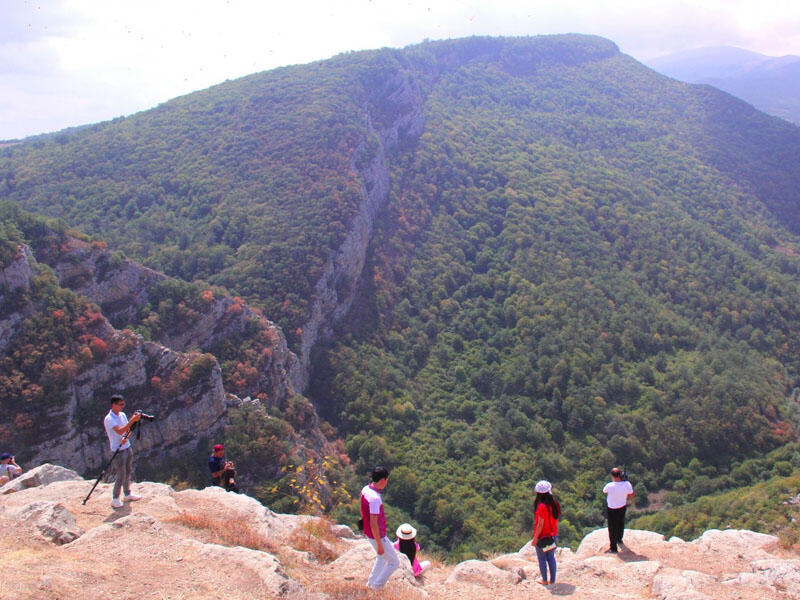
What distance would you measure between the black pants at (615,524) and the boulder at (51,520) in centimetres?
1260

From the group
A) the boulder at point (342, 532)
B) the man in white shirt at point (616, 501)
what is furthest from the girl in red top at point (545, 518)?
the boulder at point (342, 532)

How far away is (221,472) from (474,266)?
2390 inches

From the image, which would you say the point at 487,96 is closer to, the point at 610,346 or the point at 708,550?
the point at 610,346

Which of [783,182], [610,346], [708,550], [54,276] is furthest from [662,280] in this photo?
[54,276]

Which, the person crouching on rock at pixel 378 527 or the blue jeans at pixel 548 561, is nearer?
the person crouching on rock at pixel 378 527

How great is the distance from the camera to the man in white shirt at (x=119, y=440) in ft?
40.1

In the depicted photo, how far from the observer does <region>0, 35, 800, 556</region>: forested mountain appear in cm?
4562

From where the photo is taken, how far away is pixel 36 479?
50.6 ft

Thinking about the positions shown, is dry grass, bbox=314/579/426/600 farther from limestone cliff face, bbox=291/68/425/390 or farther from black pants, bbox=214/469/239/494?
limestone cliff face, bbox=291/68/425/390

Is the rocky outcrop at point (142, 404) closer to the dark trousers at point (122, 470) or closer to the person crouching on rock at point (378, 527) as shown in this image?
the dark trousers at point (122, 470)

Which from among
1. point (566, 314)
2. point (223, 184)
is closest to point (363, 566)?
point (566, 314)

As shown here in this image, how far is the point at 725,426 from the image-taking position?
46.4 meters

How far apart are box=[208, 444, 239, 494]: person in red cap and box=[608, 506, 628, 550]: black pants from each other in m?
10.9

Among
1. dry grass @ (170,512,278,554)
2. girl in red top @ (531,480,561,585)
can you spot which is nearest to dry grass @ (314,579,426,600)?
dry grass @ (170,512,278,554)
